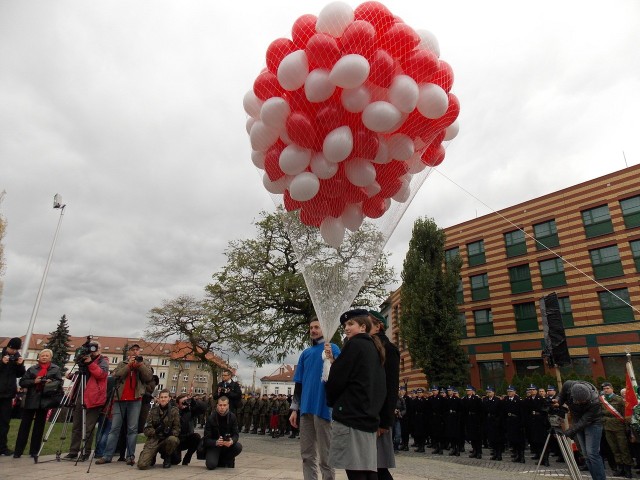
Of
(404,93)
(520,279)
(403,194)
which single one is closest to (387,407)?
(403,194)

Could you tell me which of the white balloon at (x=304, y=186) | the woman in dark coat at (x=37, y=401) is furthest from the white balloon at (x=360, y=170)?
the woman in dark coat at (x=37, y=401)

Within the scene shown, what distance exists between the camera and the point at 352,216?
571cm

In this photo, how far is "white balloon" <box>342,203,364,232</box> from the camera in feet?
18.6

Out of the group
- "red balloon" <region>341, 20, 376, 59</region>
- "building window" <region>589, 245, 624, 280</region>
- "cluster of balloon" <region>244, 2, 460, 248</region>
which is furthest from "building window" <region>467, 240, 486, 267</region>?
"red balloon" <region>341, 20, 376, 59</region>

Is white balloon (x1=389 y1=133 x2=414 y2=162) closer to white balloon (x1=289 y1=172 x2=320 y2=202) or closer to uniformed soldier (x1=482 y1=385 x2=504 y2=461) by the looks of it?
white balloon (x1=289 y1=172 x2=320 y2=202)

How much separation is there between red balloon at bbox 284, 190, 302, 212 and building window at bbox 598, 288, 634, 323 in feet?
77.6

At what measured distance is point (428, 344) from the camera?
24906 millimetres

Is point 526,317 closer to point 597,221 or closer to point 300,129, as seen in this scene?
point 597,221

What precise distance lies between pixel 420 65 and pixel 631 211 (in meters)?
24.7

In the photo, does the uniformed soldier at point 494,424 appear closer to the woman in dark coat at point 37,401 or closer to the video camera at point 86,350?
the video camera at point 86,350

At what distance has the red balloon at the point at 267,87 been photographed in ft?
16.6

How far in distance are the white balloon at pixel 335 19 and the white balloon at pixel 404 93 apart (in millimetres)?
885

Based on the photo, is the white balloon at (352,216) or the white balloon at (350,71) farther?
the white balloon at (352,216)

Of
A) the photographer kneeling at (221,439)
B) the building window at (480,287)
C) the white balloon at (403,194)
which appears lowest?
the photographer kneeling at (221,439)
